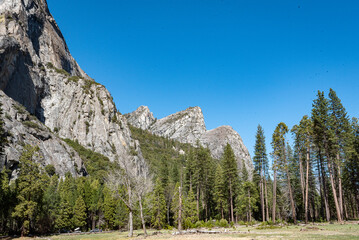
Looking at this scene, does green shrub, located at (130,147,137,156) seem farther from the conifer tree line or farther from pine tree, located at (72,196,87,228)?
pine tree, located at (72,196,87,228)

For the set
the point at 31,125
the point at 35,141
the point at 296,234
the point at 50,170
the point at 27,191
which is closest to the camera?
the point at 296,234

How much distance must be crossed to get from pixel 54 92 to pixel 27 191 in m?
97.4

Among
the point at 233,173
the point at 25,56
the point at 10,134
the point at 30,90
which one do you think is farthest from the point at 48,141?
the point at 233,173

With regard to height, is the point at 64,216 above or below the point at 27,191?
below

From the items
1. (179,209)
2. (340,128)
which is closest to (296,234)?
(179,209)

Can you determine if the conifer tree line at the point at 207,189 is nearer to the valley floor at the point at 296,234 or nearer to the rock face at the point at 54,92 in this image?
the valley floor at the point at 296,234

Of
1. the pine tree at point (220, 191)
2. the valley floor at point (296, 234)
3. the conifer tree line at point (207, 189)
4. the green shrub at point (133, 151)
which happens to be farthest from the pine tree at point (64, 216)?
the green shrub at point (133, 151)

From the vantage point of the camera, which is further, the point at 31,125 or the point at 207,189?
the point at 31,125

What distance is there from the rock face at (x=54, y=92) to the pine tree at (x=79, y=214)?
41522 mm

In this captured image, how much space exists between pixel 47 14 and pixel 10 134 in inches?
4021

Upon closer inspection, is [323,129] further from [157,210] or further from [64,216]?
[64,216]

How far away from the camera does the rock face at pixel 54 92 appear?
95438mm

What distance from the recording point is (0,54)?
2972 inches

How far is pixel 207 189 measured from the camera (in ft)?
189
